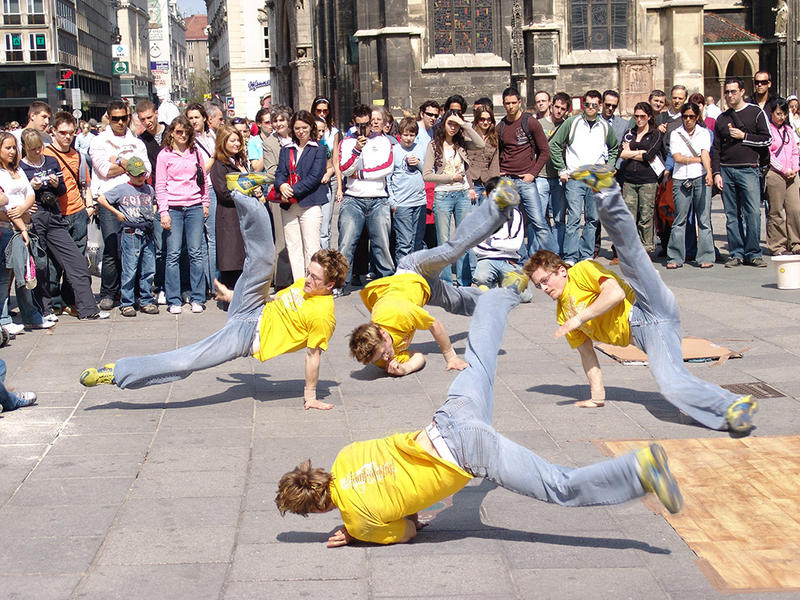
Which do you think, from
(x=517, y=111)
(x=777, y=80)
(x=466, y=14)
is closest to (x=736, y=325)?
(x=517, y=111)

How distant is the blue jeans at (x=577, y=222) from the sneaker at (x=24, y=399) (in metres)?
7.39

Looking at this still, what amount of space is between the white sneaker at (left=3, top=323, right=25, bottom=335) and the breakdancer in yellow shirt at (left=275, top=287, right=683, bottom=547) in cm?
613

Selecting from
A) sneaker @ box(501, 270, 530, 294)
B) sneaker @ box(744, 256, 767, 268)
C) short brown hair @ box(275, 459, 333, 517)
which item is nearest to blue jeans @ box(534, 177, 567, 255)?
sneaker @ box(744, 256, 767, 268)

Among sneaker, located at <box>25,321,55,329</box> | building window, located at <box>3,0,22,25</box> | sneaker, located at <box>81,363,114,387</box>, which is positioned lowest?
sneaker, located at <box>25,321,55,329</box>

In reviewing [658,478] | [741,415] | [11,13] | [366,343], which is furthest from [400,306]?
[11,13]

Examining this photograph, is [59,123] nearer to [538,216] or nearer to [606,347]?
[538,216]

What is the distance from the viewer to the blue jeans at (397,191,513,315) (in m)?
7.89

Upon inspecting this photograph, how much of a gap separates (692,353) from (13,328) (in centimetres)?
612

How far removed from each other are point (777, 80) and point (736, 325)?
2886cm

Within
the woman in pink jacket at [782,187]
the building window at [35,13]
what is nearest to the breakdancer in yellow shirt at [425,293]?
the woman in pink jacket at [782,187]

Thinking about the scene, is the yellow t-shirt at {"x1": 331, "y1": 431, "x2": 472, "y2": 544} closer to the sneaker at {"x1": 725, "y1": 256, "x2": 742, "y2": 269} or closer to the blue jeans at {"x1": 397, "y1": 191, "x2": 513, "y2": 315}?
the blue jeans at {"x1": 397, "y1": 191, "x2": 513, "y2": 315}

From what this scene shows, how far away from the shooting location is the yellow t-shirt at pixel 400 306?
27.0 feet

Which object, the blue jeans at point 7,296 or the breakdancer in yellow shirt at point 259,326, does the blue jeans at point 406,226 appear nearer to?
the blue jeans at point 7,296

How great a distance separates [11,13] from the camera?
84.6 metres
